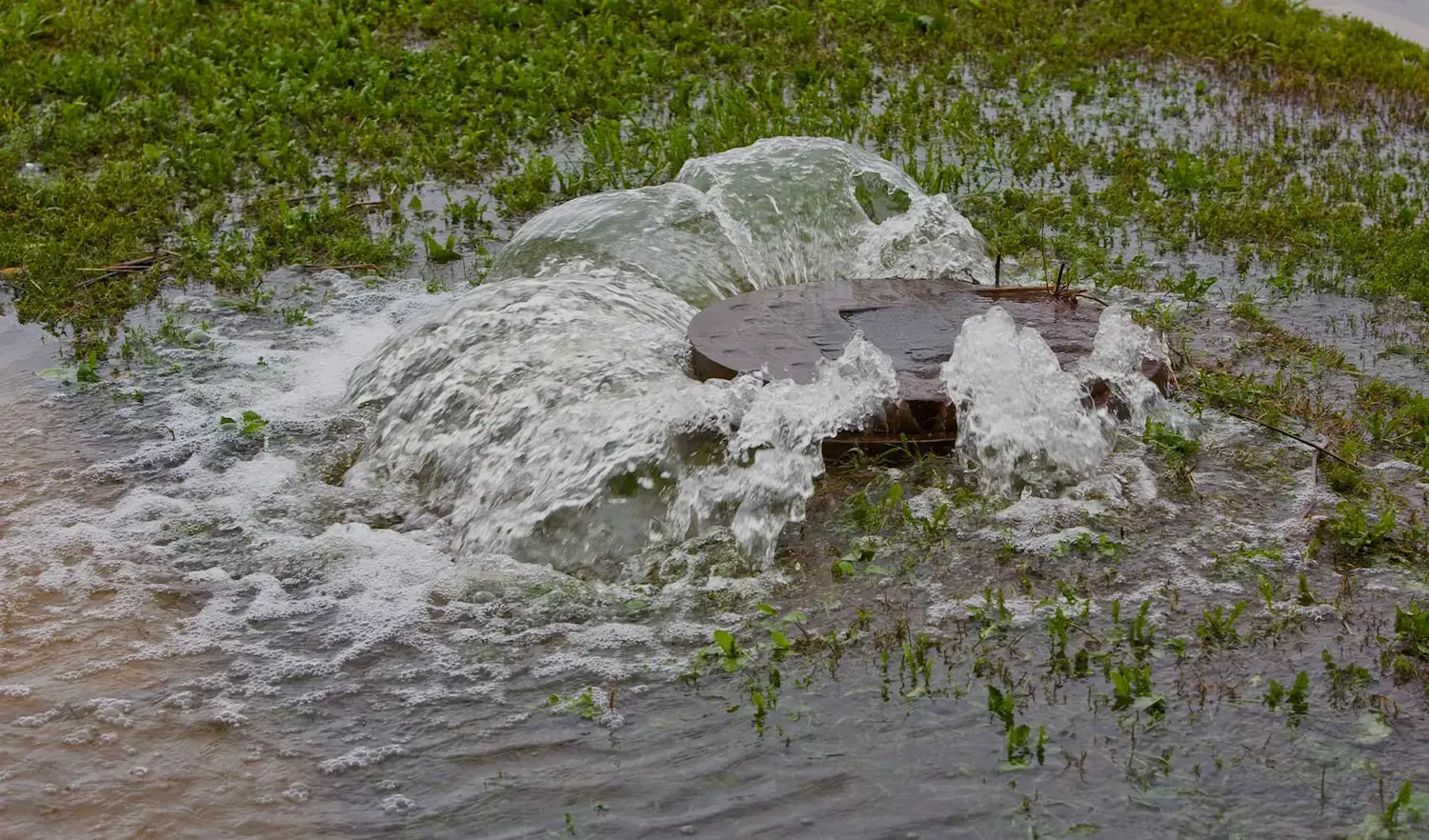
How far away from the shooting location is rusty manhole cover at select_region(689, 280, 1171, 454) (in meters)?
6.44

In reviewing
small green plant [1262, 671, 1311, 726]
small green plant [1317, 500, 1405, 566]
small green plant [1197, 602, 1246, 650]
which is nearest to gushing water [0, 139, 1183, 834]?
small green plant [1317, 500, 1405, 566]

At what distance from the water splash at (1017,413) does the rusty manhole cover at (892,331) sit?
11cm

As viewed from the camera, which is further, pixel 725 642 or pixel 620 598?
pixel 620 598

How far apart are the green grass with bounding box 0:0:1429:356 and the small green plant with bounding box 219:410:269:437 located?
1507mm

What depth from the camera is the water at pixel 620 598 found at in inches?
169

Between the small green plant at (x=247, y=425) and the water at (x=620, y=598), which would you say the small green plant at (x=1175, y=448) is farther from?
the small green plant at (x=247, y=425)

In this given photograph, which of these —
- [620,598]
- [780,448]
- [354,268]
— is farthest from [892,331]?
[354,268]

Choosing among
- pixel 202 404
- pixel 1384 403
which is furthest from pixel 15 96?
pixel 1384 403

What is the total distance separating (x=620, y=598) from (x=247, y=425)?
105 inches

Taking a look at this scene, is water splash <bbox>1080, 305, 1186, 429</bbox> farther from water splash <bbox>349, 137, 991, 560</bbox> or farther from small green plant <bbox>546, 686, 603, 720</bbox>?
small green plant <bbox>546, 686, 603, 720</bbox>

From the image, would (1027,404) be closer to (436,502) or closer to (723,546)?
(723,546)

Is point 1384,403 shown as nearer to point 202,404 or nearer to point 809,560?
point 809,560

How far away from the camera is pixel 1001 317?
262 inches

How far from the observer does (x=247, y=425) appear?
280 inches
